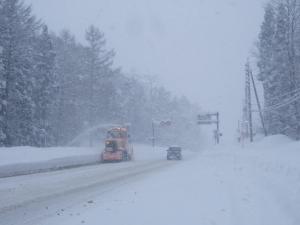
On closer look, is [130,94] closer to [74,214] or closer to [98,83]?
[98,83]

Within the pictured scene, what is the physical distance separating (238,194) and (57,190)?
652 cm

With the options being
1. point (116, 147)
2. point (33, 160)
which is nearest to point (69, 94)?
point (116, 147)

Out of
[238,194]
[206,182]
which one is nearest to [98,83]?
[206,182]

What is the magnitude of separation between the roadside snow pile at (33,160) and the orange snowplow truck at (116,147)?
106 inches

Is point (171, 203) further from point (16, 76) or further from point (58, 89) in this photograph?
point (58, 89)

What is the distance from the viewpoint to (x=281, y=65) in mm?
57875

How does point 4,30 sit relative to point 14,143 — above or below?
above

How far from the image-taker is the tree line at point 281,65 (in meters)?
48.3

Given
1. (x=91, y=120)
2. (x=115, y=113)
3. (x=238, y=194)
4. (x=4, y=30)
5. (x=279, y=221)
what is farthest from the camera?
(x=115, y=113)

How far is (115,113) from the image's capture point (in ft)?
270

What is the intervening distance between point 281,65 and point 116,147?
81.0 feet

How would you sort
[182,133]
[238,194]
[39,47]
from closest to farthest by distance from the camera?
[238,194] < [39,47] < [182,133]


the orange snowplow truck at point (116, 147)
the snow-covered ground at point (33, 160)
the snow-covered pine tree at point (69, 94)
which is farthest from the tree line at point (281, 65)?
the snow-covered pine tree at point (69, 94)

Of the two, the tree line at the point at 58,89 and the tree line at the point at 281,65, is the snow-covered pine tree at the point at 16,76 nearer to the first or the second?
the tree line at the point at 58,89
